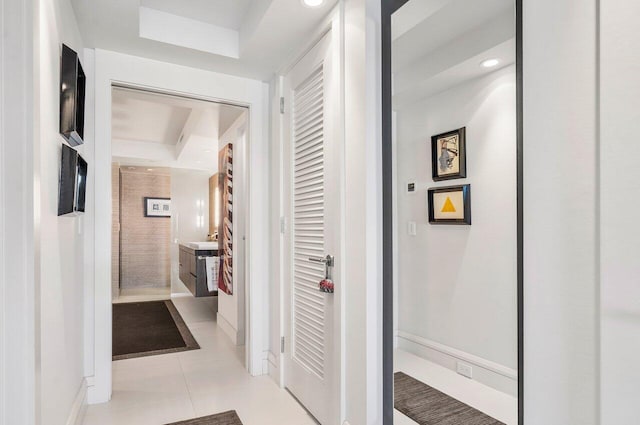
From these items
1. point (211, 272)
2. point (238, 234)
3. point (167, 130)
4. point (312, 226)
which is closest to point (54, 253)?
point (312, 226)

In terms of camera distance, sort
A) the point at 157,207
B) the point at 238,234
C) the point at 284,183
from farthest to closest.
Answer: the point at 157,207
the point at 238,234
the point at 284,183

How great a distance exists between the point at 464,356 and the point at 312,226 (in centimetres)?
126

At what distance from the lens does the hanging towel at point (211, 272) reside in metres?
4.78

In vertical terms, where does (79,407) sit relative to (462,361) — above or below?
below

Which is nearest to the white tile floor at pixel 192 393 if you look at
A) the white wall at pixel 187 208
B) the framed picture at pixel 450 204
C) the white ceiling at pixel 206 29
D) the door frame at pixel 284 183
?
the door frame at pixel 284 183

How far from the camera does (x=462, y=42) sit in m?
1.23

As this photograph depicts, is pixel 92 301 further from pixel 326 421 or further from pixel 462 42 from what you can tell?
pixel 462 42

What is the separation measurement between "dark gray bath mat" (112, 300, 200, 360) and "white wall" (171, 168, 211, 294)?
1.66 meters

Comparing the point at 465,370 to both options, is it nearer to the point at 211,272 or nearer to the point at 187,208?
the point at 211,272

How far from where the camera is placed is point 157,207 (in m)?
6.95

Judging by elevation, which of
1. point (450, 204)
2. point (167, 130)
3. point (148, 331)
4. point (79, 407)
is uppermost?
point (167, 130)

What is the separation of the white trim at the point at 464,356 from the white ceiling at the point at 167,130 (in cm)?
240
